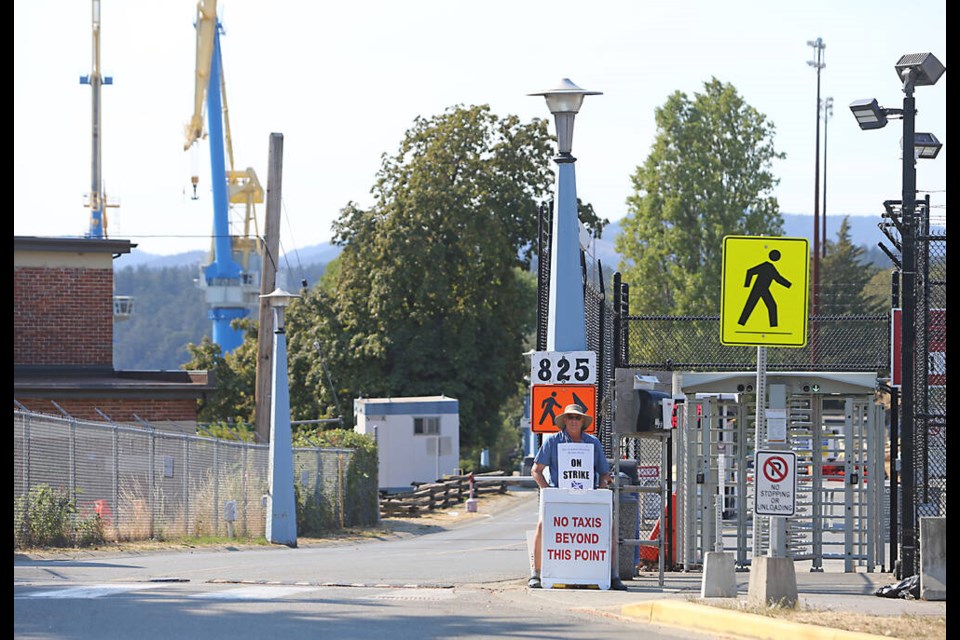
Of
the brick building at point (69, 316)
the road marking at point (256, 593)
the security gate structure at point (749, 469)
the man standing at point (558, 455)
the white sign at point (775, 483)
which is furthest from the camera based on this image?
the brick building at point (69, 316)

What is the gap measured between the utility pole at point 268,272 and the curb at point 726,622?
60.4 ft

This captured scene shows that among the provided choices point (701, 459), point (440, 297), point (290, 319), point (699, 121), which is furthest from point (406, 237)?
point (701, 459)

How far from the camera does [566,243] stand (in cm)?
1454

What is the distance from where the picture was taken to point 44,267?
3744 centimetres

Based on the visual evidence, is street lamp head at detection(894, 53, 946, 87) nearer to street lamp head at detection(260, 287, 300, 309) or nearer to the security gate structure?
the security gate structure

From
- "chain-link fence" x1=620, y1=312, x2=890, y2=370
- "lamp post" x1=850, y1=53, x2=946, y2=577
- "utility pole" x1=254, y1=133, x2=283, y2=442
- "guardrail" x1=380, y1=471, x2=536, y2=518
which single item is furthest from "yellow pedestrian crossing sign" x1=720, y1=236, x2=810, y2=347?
"guardrail" x1=380, y1=471, x2=536, y2=518

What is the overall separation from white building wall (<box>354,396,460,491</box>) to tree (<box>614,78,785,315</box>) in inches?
438

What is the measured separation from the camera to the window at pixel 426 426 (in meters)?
47.0

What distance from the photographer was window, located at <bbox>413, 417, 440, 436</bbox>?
4697 cm

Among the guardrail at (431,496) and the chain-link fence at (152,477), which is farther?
the guardrail at (431,496)

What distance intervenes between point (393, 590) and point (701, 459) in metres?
4.93

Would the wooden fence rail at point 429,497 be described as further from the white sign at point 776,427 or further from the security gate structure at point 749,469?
the white sign at point 776,427

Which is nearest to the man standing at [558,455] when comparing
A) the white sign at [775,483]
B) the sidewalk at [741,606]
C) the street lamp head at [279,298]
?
the sidewalk at [741,606]
